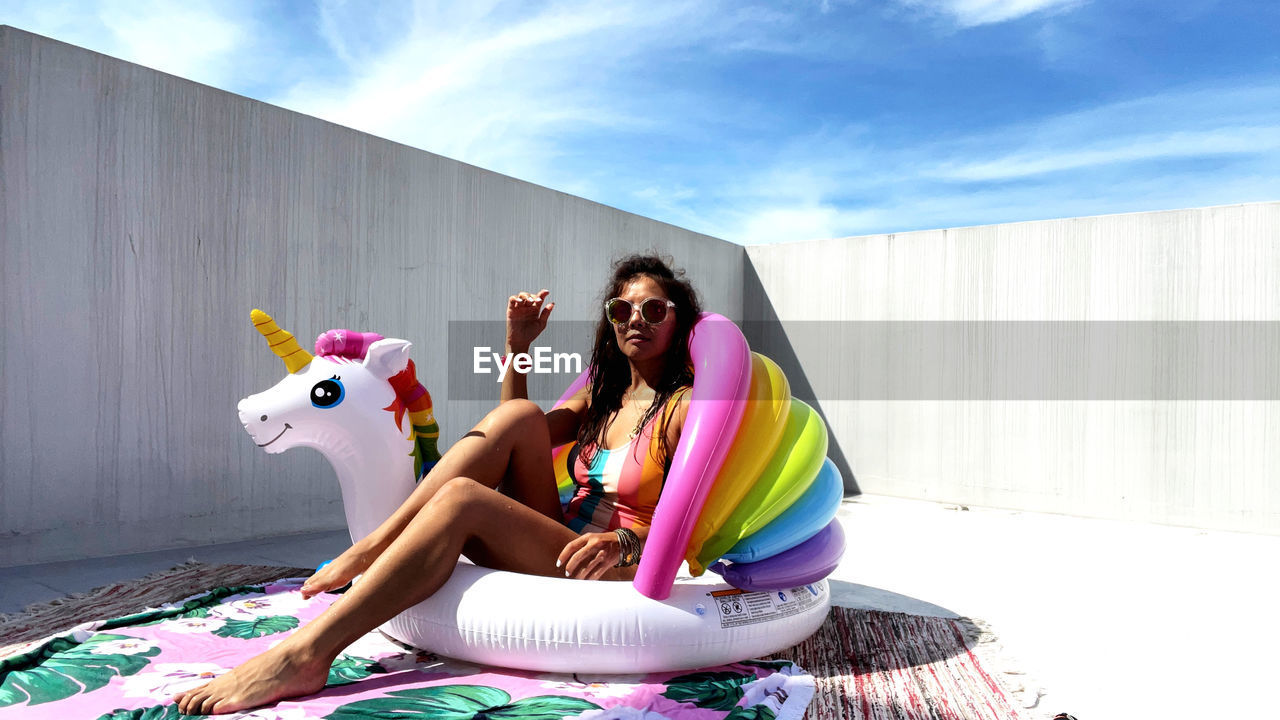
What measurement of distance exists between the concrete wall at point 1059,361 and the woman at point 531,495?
5.06 metres

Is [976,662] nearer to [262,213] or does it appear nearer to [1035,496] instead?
[262,213]

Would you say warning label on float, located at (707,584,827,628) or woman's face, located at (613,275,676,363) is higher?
woman's face, located at (613,275,676,363)

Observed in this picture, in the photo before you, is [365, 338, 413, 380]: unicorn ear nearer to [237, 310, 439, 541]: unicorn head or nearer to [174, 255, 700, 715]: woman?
[237, 310, 439, 541]: unicorn head

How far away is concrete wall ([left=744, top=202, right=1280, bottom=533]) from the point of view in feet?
19.4

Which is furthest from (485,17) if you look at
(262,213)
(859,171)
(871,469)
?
(871,469)

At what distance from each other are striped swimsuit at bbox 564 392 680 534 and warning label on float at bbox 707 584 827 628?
0.34 meters

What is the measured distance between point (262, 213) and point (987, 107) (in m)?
5.40

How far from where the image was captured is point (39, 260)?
3.73 meters

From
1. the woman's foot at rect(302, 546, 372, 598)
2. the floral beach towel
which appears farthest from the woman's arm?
the floral beach towel

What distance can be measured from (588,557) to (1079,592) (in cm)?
280
